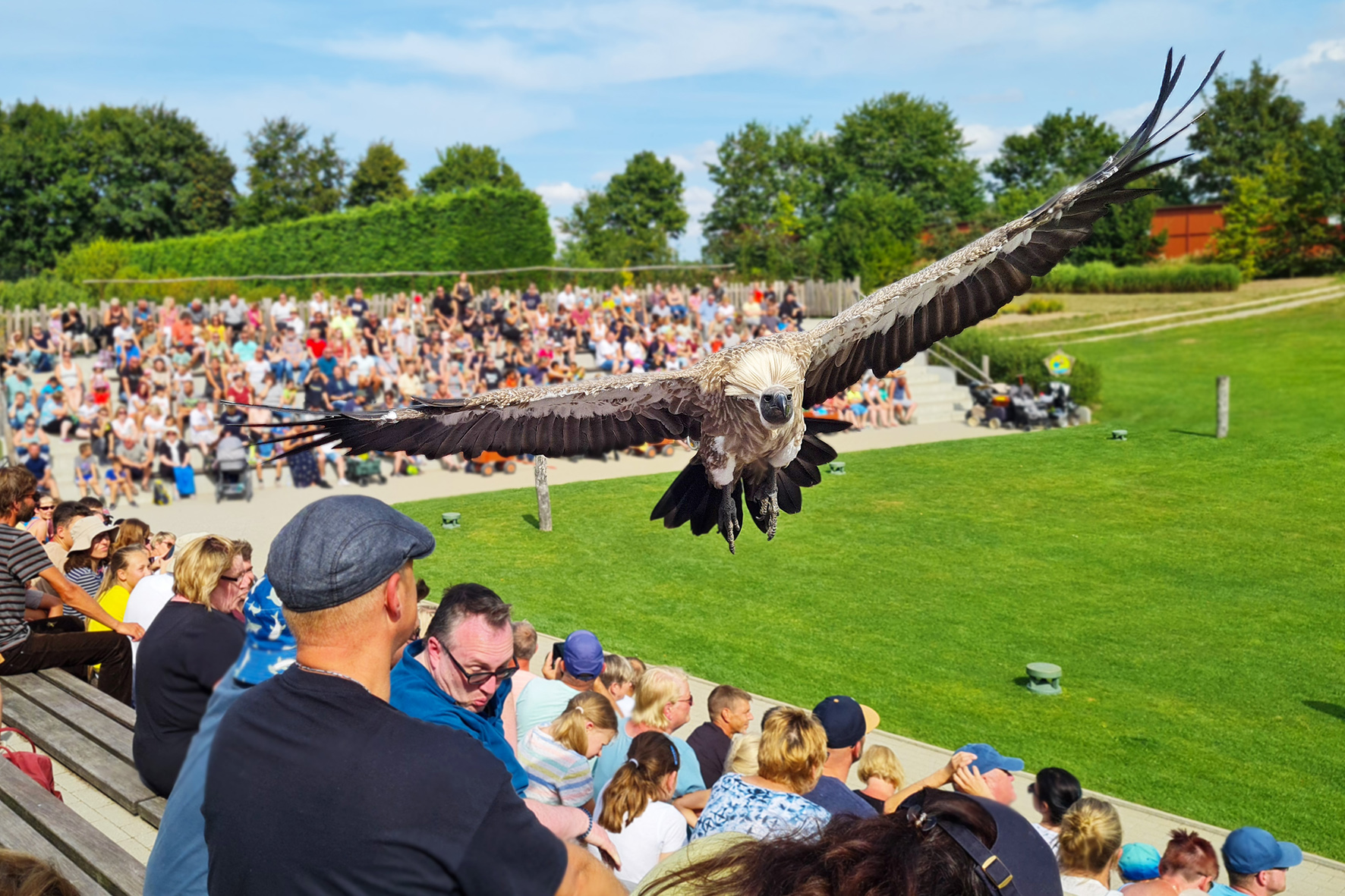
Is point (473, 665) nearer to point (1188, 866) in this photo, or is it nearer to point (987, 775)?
point (987, 775)

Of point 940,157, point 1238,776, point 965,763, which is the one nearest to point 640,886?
point 965,763

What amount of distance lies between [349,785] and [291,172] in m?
72.0

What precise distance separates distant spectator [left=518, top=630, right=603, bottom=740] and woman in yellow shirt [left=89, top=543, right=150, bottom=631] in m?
2.86

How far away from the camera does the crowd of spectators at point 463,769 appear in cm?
167

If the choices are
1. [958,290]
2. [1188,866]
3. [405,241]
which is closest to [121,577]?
[958,290]

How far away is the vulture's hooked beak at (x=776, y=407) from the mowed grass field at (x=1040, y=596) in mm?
3437

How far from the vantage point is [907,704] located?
9.74 meters

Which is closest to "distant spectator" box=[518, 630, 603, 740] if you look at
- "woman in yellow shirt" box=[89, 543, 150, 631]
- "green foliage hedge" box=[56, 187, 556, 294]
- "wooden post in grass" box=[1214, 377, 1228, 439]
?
"woman in yellow shirt" box=[89, 543, 150, 631]

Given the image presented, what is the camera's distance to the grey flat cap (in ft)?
6.89

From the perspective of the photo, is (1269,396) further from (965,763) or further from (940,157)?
(940,157)

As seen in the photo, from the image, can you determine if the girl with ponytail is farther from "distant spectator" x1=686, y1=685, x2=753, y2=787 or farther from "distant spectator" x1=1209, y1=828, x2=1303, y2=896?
"distant spectator" x1=1209, y1=828, x2=1303, y2=896

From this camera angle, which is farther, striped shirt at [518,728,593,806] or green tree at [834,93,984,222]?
green tree at [834,93,984,222]

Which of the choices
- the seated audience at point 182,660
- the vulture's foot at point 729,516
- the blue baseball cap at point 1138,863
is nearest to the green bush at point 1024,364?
the vulture's foot at point 729,516

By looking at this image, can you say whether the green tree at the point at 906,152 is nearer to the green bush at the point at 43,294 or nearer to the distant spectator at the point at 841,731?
the green bush at the point at 43,294
